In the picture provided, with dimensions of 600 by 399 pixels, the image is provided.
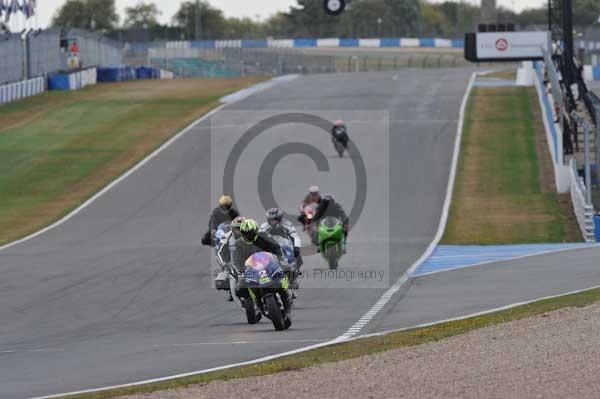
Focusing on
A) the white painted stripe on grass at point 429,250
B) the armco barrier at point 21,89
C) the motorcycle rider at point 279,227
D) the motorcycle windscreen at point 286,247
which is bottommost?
the white painted stripe on grass at point 429,250

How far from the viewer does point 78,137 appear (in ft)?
157

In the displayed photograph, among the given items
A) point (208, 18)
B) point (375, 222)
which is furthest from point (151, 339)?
point (208, 18)

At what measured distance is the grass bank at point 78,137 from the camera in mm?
35844

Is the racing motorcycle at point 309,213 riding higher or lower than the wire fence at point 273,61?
lower

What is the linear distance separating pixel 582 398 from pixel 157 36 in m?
135

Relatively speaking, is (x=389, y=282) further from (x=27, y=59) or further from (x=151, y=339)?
(x=27, y=59)

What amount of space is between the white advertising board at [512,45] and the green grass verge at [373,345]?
3195 cm

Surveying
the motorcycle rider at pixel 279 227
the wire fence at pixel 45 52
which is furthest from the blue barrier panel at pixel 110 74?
the motorcycle rider at pixel 279 227

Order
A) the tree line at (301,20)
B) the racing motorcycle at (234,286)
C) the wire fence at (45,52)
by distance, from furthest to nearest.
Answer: the tree line at (301,20), the wire fence at (45,52), the racing motorcycle at (234,286)

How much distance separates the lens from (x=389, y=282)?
66.4ft

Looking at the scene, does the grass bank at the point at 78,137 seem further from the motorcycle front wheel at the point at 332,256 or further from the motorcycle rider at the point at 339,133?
the motorcycle front wheel at the point at 332,256

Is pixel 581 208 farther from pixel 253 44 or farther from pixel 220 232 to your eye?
pixel 253 44

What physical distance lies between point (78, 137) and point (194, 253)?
24140 mm

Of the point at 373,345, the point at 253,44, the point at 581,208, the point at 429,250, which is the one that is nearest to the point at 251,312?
the point at 373,345
